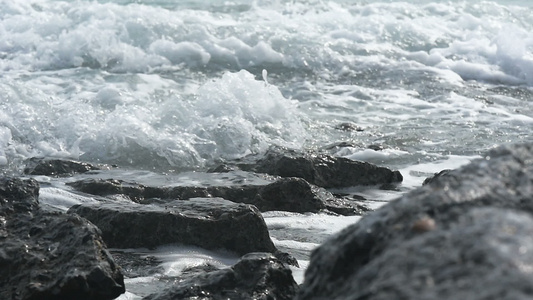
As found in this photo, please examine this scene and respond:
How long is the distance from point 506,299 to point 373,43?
12901 mm

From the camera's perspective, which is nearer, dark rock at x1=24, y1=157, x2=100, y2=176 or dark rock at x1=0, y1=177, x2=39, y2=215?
dark rock at x1=0, y1=177, x2=39, y2=215

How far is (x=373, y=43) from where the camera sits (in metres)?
13.9

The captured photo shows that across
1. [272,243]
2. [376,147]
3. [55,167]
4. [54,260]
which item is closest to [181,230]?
[272,243]

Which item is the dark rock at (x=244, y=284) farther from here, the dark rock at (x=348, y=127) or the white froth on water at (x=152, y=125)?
the dark rock at (x=348, y=127)

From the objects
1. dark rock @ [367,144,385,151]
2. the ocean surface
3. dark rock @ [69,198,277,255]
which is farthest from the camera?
dark rock @ [367,144,385,151]

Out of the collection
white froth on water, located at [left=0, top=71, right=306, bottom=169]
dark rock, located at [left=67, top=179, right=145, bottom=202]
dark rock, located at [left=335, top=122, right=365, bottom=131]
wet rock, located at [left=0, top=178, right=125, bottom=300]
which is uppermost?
wet rock, located at [left=0, top=178, right=125, bottom=300]

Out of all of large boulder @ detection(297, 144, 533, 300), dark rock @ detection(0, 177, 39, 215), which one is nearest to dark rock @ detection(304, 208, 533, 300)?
large boulder @ detection(297, 144, 533, 300)

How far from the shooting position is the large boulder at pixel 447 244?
1360 mm

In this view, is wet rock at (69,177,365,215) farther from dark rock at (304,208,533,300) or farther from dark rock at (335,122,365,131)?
dark rock at (304,208,533,300)

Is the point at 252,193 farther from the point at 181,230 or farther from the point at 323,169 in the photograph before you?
the point at 181,230

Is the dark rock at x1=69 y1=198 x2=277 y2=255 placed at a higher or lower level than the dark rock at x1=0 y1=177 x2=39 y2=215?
lower

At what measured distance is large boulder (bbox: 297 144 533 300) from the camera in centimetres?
136

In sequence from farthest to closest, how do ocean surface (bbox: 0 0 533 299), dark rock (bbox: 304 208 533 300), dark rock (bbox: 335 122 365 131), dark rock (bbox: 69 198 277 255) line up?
dark rock (bbox: 335 122 365 131) < ocean surface (bbox: 0 0 533 299) < dark rock (bbox: 69 198 277 255) < dark rock (bbox: 304 208 533 300)

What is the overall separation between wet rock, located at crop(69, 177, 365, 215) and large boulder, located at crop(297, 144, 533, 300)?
3.47 m
